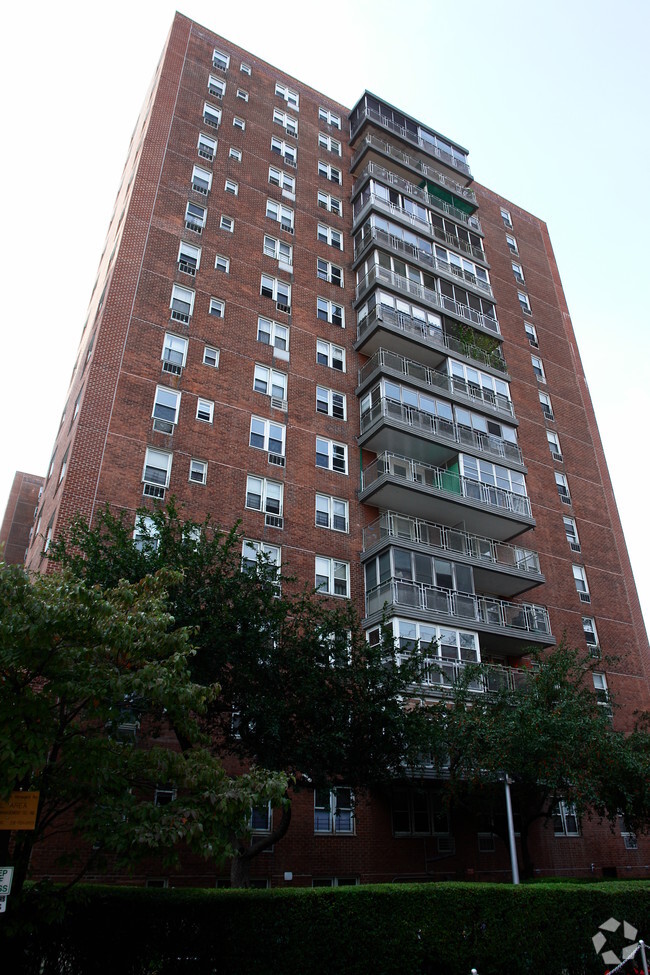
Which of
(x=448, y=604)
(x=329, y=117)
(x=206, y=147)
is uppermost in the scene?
(x=329, y=117)

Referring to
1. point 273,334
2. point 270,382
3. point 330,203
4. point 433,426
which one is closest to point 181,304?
point 273,334

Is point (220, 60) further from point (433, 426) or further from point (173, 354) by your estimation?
point (433, 426)

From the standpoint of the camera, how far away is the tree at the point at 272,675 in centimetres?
1553

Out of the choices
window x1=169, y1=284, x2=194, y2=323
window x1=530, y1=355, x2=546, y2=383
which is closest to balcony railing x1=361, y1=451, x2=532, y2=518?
window x1=169, y1=284, x2=194, y2=323

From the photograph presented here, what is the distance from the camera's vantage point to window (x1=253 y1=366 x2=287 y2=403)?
27.1 meters

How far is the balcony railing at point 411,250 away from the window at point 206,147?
8.04 m

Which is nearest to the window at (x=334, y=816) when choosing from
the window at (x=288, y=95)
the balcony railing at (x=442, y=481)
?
the balcony railing at (x=442, y=481)

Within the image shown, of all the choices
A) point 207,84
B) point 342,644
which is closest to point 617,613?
point 342,644

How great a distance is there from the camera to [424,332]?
31.3 m

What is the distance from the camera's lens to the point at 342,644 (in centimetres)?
1764

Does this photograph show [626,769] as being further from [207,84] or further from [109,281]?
[207,84]

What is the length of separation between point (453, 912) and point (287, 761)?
15.1 feet

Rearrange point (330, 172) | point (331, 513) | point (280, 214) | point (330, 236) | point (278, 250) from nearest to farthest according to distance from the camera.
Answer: point (331, 513) → point (278, 250) → point (280, 214) → point (330, 236) → point (330, 172)

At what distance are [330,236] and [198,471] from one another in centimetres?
1639
